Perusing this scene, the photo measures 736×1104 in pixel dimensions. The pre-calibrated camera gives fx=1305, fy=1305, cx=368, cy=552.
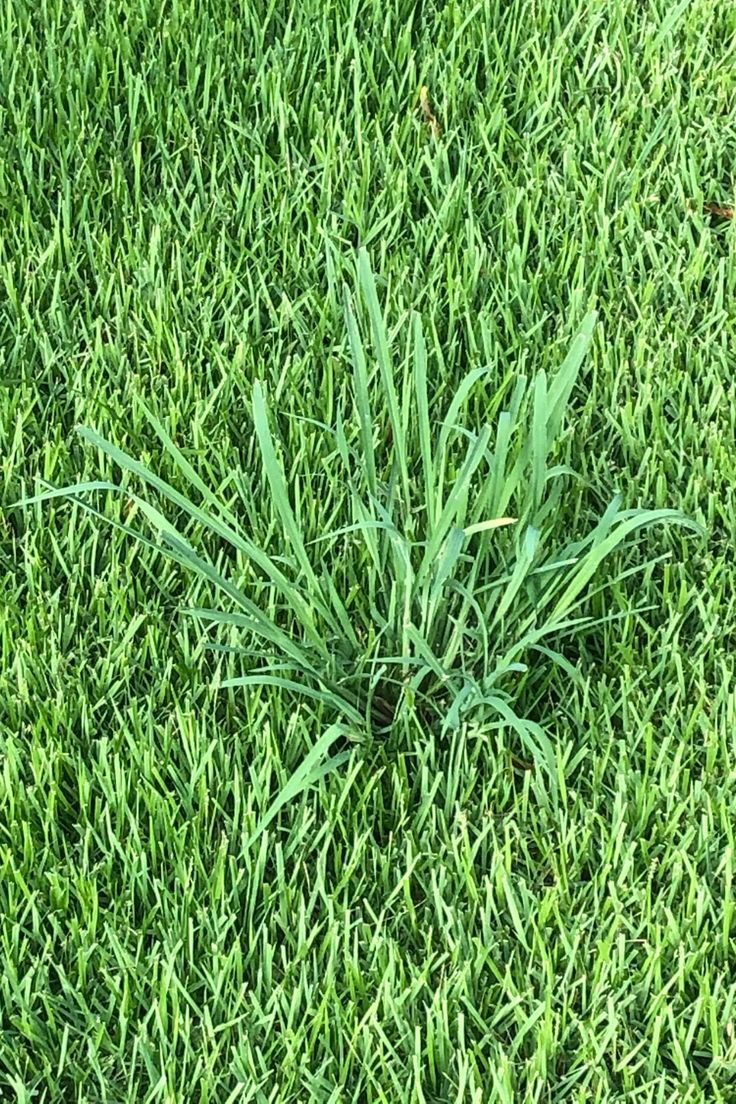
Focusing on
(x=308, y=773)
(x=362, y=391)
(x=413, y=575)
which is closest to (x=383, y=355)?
(x=362, y=391)

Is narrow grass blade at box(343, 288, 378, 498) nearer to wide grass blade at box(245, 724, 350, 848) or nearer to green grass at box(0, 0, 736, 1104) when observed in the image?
green grass at box(0, 0, 736, 1104)

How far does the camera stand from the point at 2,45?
7.02 feet

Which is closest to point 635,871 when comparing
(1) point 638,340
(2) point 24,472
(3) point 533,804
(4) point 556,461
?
(3) point 533,804

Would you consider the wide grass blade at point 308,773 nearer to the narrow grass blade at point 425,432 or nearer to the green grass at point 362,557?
the green grass at point 362,557

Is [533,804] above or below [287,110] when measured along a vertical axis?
below

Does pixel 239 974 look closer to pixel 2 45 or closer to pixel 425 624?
pixel 425 624

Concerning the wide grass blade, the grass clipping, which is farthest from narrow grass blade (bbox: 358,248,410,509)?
the wide grass blade

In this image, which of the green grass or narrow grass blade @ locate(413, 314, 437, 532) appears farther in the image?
narrow grass blade @ locate(413, 314, 437, 532)

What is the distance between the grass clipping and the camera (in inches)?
54.1

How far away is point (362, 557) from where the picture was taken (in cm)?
156

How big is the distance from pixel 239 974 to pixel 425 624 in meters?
0.42

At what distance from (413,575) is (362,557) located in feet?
0.49

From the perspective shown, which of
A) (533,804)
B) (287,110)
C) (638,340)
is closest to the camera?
(533,804)

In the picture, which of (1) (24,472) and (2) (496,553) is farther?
(1) (24,472)
